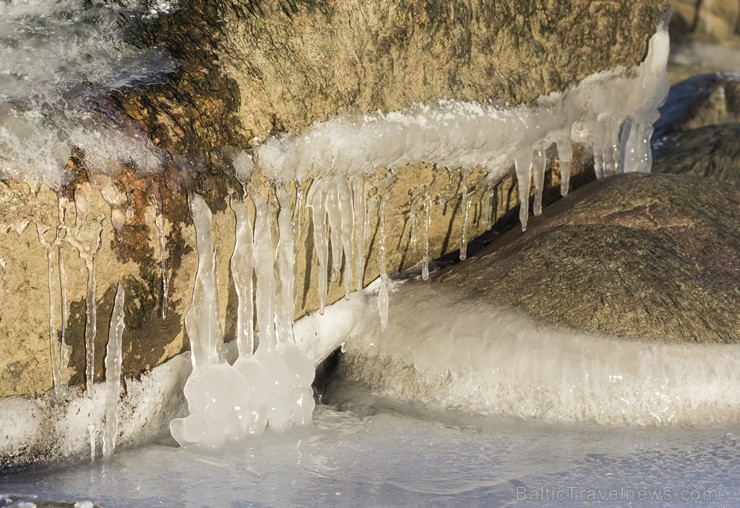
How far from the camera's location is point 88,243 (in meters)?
3.61

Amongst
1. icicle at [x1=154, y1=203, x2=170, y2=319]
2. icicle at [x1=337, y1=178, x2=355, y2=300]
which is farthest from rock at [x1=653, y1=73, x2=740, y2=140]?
icicle at [x1=154, y1=203, x2=170, y2=319]

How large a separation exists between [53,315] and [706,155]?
4546 millimetres

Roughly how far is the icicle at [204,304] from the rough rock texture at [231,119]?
0.12 feet

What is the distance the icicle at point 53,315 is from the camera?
3.54 metres

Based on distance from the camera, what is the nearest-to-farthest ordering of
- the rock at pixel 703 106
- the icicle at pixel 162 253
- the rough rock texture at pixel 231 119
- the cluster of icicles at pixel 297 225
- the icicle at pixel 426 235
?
the rough rock texture at pixel 231 119 → the icicle at pixel 162 253 → the cluster of icicles at pixel 297 225 → the icicle at pixel 426 235 → the rock at pixel 703 106

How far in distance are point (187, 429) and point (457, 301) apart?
4.35 ft

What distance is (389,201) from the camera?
4.82 m

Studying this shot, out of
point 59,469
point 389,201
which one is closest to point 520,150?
point 389,201

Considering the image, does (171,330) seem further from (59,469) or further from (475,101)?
(475,101)

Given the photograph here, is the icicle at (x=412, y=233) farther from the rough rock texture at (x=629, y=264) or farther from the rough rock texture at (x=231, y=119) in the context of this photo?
the rough rock texture at (x=629, y=264)

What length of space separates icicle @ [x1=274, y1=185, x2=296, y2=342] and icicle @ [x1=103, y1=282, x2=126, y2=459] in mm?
676

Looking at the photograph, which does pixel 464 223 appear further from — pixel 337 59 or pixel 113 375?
pixel 113 375

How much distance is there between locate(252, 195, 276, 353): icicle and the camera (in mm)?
4121

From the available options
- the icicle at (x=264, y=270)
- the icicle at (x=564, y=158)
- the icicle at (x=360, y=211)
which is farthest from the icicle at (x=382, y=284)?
the icicle at (x=564, y=158)
